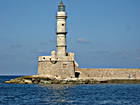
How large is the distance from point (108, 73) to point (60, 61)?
5.72 meters

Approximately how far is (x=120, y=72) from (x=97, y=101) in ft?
70.9

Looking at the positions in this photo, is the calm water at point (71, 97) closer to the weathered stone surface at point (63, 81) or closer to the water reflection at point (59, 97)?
the water reflection at point (59, 97)

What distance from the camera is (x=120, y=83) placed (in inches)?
2080

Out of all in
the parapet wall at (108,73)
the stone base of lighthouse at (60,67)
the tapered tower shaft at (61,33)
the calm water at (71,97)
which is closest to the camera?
the calm water at (71,97)

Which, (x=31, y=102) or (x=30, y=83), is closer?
(x=31, y=102)

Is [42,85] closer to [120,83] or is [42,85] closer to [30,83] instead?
[30,83]

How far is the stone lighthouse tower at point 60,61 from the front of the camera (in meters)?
51.4

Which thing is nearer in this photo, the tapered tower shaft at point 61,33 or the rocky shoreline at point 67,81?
the rocky shoreline at point 67,81

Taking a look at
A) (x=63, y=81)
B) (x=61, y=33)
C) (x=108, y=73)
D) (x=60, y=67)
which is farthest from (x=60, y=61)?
(x=108, y=73)

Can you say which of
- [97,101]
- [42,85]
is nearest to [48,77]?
[42,85]

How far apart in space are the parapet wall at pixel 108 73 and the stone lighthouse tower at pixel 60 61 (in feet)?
4.68

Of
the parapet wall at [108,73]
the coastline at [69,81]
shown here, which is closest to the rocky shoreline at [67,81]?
the coastline at [69,81]

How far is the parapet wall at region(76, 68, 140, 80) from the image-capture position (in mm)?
52156

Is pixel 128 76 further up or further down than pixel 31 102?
further up
